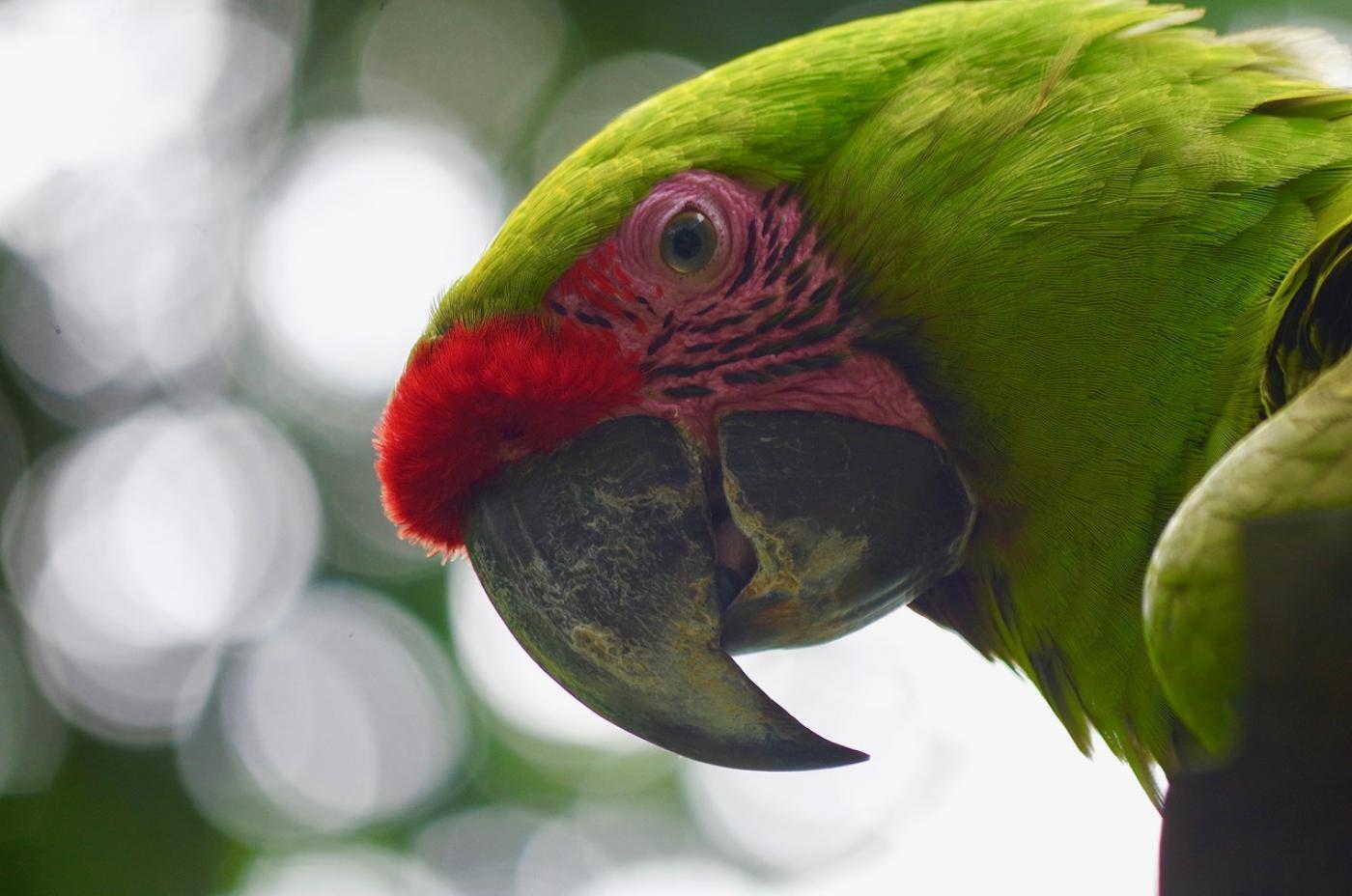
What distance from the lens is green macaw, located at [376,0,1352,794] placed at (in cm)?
137

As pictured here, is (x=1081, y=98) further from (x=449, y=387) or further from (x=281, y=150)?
(x=281, y=150)

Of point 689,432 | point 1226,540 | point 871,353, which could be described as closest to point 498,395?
point 689,432

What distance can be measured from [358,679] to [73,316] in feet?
7.92

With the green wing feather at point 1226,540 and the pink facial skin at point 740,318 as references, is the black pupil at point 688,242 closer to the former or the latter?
the pink facial skin at point 740,318

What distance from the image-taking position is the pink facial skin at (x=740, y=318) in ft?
4.91

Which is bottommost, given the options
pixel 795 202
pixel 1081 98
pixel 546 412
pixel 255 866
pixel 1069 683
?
pixel 255 866

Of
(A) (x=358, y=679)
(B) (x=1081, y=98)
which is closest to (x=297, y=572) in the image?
(A) (x=358, y=679)

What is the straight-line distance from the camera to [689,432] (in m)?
1.50

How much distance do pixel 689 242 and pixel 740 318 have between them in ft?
0.38

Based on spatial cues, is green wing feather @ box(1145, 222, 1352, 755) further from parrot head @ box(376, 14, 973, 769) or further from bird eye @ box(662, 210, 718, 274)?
bird eye @ box(662, 210, 718, 274)

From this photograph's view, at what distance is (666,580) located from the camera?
1.43m

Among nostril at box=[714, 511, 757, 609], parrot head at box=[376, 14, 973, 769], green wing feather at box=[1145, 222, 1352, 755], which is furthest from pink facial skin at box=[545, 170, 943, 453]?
green wing feather at box=[1145, 222, 1352, 755]

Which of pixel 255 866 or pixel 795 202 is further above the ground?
pixel 795 202

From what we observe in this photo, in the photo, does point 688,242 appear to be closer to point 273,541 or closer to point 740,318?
point 740,318
